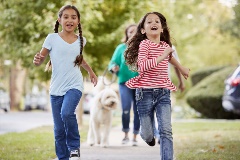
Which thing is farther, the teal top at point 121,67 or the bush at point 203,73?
the bush at point 203,73

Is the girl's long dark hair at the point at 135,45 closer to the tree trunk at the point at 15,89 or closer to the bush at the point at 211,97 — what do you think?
the bush at the point at 211,97

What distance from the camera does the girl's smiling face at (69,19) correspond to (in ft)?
21.8

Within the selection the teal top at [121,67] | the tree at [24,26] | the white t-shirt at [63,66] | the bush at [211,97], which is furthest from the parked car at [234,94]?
the white t-shirt at [63,66]

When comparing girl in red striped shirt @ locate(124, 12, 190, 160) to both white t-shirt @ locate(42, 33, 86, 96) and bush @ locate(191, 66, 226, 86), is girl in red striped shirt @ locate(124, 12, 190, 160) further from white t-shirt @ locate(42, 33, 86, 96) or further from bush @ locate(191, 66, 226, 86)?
bush @ locate(191, 66, 226, 86)

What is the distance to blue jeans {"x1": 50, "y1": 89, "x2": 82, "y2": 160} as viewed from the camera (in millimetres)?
6391

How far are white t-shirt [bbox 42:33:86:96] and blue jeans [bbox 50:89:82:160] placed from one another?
0.08 meters

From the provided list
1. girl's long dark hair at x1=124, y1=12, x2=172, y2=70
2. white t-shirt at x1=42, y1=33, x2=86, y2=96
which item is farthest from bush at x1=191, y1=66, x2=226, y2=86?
white t-shirt at x1=42, y1=33, x2=86, y2=96

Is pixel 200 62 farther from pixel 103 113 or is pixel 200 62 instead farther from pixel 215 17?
pixel 103 113

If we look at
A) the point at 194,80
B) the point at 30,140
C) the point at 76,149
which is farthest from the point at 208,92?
the point at 76,149

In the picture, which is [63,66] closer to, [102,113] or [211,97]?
[102,113]

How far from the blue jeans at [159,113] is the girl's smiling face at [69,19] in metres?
1.11

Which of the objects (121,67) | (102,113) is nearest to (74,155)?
(102,113)

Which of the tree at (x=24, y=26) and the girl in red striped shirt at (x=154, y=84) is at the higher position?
the tree at (x=24, y=26)

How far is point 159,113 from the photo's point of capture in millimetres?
6270
